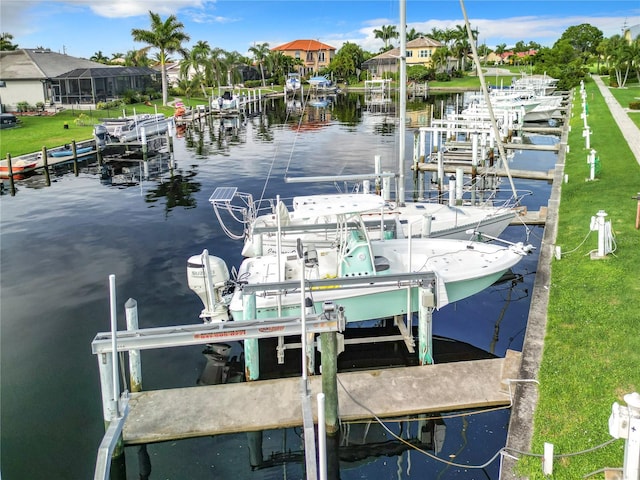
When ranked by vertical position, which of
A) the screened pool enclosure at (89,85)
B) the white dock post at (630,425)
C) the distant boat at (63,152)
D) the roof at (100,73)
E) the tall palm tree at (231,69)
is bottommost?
the white dock post at (630,425)

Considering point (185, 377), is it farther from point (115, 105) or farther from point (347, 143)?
point (115, 105)

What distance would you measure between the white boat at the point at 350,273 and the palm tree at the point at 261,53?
364 ft

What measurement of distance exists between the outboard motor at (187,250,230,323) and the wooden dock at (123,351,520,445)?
269cm

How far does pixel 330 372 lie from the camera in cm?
1071

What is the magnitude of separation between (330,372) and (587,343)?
5.56m

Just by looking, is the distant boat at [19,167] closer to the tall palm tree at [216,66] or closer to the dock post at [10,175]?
the dock post at [10,175]

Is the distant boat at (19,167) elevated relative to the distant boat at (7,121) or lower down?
lower down

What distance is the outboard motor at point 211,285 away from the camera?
14.7 m

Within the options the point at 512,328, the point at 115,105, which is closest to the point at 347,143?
the point at 115,105

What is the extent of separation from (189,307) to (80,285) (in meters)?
4.58

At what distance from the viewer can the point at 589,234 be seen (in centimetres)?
1922

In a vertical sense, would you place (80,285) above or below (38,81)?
below

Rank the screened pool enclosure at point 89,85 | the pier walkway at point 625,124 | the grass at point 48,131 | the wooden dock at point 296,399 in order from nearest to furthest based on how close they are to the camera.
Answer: the wooden dock at point 296,399, the pier walkway at point 625,124, the grass at point 48,131, the screened pool enclosure at point 89,85

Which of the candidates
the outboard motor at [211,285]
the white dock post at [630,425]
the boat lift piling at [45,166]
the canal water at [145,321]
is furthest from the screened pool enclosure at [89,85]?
the white dock post at [630,425]
